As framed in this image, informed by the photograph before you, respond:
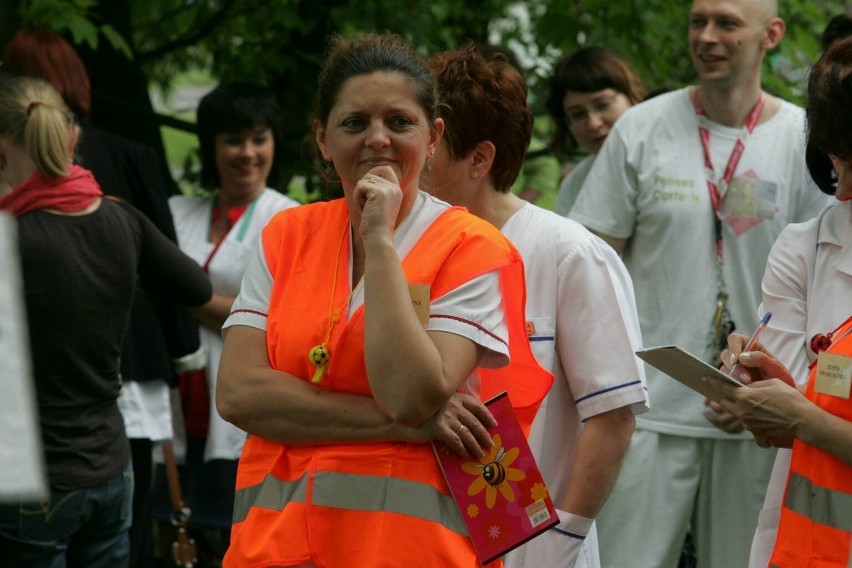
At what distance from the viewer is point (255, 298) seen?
10.0 feet

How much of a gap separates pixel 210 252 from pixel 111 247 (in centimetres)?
146

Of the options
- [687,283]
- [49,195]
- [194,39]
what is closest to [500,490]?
[49,195]

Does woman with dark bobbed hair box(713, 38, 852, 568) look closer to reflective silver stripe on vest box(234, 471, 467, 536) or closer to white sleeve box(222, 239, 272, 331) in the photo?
reflective silver stripe on vest box(234, 471, 467, 536)

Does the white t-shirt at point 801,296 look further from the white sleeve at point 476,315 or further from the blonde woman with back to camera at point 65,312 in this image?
the blonde woman with back to camera at point 65,312

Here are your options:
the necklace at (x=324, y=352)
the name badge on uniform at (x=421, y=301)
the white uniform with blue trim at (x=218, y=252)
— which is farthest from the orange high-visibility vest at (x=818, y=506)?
A: the white uniform with blue trim at (x=218, y=252)

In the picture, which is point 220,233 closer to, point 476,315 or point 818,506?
point 476,315

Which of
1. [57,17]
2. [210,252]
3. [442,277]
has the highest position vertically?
[57,17]

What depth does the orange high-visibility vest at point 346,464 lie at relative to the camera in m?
2.79

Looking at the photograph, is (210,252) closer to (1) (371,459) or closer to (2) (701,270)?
(2) (701,270)

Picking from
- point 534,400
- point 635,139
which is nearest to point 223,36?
point 635,139

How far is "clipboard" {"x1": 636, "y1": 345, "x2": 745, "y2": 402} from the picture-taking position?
124 inches

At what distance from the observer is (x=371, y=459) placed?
2.83 m

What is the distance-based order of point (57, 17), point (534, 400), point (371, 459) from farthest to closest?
point (57, 17), point (534, 400), point (371, 459)

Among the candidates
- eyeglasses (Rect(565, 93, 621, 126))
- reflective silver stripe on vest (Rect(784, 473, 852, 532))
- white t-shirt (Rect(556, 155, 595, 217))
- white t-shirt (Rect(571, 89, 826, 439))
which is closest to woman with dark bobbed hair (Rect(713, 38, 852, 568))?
reflective silver stripe on vest (Rect(784, 473, 852, 532))
